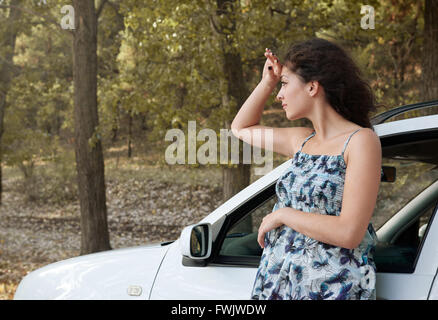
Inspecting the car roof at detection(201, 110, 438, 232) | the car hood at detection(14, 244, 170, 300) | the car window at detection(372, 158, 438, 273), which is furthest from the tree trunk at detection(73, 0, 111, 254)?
the car roof at detection(201, 110, 438, 232)

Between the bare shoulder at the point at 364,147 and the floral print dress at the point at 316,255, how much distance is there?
0.15ft

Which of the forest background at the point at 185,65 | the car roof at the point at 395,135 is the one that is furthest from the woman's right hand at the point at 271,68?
the forest background at the point at 185,65

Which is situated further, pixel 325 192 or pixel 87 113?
pixel 87 113

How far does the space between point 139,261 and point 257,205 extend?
28.5 inches

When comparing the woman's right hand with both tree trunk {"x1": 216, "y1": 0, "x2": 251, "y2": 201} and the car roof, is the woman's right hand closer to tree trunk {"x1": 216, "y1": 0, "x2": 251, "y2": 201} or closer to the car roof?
the car roof

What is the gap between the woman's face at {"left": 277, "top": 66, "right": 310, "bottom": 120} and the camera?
2305mm

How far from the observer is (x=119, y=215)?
67.1ft

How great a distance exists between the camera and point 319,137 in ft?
7.62

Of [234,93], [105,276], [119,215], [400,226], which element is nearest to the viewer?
[105,276]

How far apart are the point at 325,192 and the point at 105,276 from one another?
4.50 feet

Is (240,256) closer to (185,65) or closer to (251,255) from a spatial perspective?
(251,255)

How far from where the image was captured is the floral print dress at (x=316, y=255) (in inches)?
84.4

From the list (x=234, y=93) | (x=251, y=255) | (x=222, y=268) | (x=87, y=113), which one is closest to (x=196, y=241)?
(x=222, y=268)
